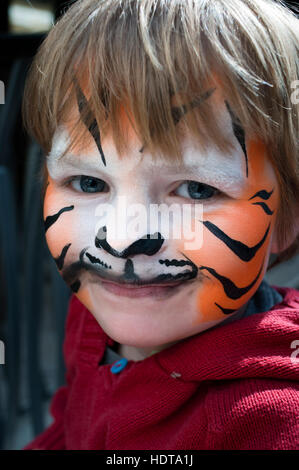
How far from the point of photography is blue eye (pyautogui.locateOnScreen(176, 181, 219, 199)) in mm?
918

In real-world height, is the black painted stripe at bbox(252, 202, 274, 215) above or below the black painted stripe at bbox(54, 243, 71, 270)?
above

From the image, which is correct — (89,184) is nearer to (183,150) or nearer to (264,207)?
(183,150)

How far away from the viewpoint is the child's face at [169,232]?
0.89m

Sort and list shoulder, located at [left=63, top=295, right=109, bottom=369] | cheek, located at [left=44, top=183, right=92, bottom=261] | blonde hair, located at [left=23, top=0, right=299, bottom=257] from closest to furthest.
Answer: blonde hair, located at [left=23, top=0, right=299, bottom=257] → cheek, located at [left=44, top=183, right=92, bottom=261] → shoulder, located at [left=63, top=295, right=109, bottom=369]

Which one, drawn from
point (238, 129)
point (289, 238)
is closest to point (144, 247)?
point (238, 129)

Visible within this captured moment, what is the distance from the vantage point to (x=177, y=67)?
856 mm

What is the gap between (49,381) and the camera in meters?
2.39

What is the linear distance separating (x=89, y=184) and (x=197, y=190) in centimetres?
21

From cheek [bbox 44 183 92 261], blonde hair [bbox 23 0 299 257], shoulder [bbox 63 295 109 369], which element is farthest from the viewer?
shoulder [bbox 63 295 109 369]

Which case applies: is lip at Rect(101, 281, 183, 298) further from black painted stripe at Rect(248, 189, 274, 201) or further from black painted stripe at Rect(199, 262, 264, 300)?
black painted stripe at Rect(248, 189, 274, 201)

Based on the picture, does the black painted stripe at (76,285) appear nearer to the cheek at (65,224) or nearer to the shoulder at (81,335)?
the cheek at (65,224)
